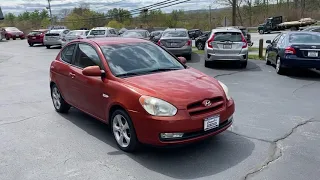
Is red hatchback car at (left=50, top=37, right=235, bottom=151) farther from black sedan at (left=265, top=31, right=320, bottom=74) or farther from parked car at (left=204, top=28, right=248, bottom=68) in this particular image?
parked car at (left=204, top=28, right=248, bottom=68)

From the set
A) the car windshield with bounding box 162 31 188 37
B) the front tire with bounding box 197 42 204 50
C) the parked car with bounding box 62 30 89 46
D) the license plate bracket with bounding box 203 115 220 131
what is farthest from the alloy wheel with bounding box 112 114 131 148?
the parked car with bounding box 62 30 89 46

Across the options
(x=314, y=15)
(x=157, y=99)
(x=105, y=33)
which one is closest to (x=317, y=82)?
(x=157, y=99)

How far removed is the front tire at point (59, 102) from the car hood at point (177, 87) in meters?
2.45

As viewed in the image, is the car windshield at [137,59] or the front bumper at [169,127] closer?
the front bumper at [169,127]

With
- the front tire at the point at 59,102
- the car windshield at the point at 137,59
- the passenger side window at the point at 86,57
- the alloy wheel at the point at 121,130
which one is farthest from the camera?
the front tire at the point at 59,102

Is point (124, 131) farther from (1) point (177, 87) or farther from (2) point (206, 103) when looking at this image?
(2) point (206, 103)

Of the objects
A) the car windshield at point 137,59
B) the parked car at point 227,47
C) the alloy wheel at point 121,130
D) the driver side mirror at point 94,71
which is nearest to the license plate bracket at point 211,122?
the alloy wheel at point 121,130

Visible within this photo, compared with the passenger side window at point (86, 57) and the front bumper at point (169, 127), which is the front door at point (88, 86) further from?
the front bumper at point (169, 127)

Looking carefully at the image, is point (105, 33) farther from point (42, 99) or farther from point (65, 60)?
point (65, 60)

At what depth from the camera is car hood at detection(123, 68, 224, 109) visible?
407cm

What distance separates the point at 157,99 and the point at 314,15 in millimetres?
65993

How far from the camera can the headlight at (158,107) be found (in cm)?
398

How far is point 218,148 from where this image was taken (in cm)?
461

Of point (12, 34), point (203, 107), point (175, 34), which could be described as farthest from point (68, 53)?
point (12, 34)
